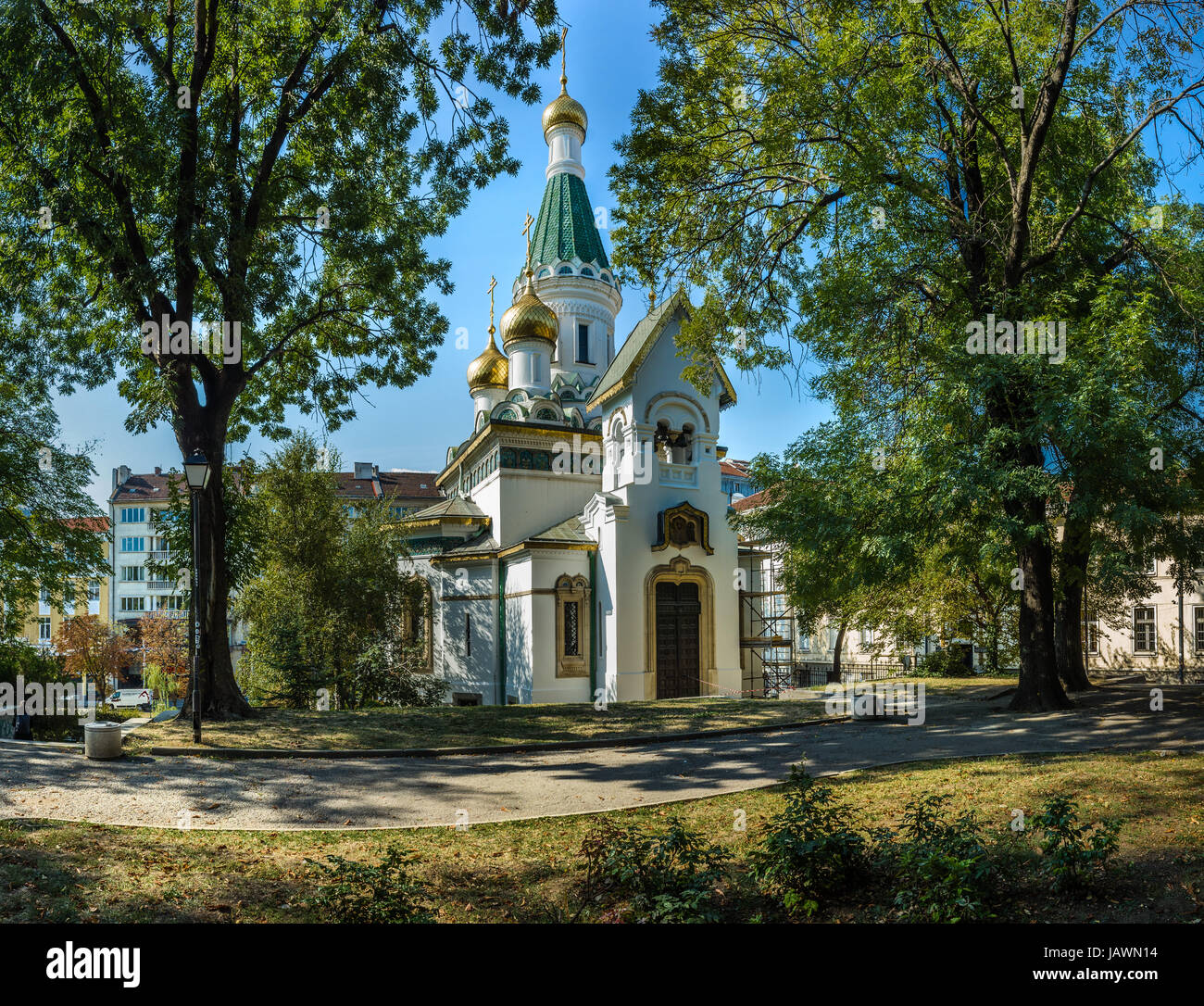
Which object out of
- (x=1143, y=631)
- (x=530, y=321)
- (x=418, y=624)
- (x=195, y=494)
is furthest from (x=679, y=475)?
(x=1143, y=631)

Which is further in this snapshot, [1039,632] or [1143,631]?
[1143,631]

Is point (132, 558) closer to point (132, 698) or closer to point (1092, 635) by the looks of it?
point (132, 698)

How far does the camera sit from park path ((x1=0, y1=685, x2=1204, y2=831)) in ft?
25.7

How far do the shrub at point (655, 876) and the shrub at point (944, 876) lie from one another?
1.13 meters

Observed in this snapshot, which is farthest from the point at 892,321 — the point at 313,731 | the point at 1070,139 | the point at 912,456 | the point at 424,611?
the point at 424,611

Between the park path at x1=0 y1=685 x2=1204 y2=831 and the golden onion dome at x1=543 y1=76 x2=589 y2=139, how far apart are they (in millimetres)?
30719

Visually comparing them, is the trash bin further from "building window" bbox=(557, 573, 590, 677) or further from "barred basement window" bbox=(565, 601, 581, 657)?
"barred basement window" bbox=(565, 601, 581, 657)

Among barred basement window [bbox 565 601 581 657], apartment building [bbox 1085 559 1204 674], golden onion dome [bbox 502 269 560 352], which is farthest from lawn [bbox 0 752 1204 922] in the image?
apartment building [bbox 1085 559 1204 674]

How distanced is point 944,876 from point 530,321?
1092 inches

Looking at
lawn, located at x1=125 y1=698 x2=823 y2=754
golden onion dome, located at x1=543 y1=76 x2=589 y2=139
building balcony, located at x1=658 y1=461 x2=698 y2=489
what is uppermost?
golden onion dome, located at x1=543 y1=76 x2=589 y2=139

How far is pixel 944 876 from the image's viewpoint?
185 inches

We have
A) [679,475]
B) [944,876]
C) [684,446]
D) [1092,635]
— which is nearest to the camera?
[944,876]

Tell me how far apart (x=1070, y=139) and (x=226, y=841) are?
54.3ft

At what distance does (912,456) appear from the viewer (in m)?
13.0
